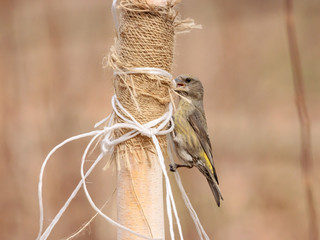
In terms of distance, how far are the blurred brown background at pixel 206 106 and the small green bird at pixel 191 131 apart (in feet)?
1.50

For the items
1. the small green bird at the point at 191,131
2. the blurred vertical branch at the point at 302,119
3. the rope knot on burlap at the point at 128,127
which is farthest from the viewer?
the blurred vertical branch at the point at 302,119

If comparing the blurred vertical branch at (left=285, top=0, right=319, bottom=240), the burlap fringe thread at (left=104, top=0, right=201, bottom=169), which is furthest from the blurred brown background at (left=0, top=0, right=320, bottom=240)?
the burlap fringe thread at (left=104, top=0, right=201, bottom=169)

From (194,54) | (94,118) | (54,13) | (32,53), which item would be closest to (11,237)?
(94,118)

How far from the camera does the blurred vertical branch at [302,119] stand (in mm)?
1119

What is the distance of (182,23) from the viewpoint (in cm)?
60

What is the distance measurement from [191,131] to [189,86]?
0.08 m

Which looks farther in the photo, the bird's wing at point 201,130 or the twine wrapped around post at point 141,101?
the bird's wing at point 201,130

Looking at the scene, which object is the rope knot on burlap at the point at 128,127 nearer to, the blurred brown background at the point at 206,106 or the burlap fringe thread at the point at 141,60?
the burlap fringe thread at the point at 141,60

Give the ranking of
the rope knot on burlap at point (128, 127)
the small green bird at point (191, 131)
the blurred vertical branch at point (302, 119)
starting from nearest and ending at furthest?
the rope knot on burlap at point (128, 127) < the small green bird at point (191, 131) < the blurred vertical branch at point (302, 119)

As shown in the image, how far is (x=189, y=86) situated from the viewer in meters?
0.72

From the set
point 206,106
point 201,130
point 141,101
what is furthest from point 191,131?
point 206,106

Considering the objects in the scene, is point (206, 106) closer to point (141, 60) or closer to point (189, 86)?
point (189, 86)

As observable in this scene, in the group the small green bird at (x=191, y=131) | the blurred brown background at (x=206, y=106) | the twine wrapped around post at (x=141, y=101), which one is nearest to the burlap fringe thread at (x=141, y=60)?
the twine wrapped around post at (x=141, y=101)

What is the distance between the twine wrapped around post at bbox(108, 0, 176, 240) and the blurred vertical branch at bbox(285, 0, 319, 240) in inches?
26.4
